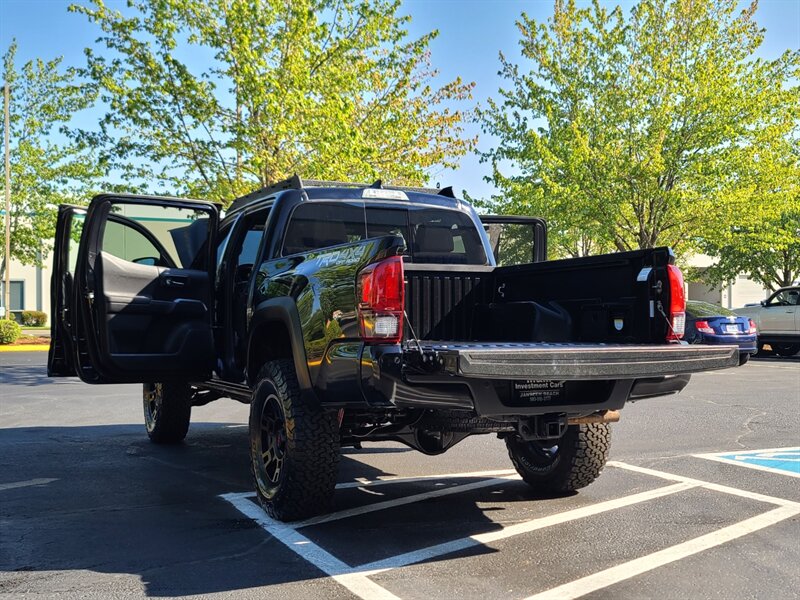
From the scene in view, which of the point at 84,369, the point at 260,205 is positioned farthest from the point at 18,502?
the point at 260,205

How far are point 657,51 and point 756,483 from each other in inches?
748

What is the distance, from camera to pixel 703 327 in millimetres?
16797

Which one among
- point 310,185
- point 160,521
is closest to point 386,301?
point 160,521

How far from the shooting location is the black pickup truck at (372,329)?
405 centimetres

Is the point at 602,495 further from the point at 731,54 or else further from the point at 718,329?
the point at 731,54

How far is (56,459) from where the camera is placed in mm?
7012

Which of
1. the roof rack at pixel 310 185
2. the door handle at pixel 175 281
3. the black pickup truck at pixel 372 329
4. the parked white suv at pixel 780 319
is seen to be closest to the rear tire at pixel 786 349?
the parked white suv at pixel 780 319

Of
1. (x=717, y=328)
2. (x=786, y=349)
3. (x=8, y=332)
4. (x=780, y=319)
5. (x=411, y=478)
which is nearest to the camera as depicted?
(x=411, y=478)

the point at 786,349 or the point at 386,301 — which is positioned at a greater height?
the point at 386,301

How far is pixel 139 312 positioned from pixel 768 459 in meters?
5.32

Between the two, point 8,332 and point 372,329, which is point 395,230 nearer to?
point 372,329

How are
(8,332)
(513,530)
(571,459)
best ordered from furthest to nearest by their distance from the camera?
1. (8,332)
2. (571,459)
3. (513,530)

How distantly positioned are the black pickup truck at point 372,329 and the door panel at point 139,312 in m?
0.01

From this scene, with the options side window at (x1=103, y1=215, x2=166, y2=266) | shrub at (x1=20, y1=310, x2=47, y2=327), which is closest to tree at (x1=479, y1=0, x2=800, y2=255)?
side window at (x1=103, y1=215, x2=166, y2=266)
